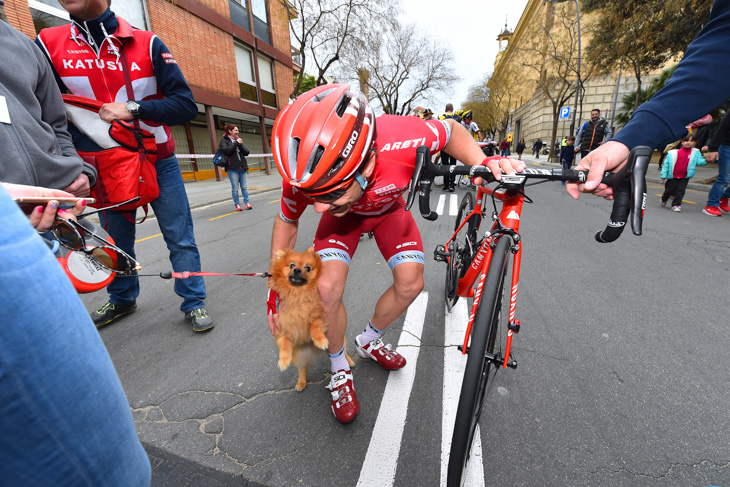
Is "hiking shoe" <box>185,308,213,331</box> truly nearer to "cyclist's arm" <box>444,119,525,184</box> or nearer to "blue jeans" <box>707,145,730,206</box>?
"cyclist's arm" <box>444,119,525,184</box>

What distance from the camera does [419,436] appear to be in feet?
6.03

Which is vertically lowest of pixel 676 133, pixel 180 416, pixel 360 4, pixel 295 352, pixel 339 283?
pixel 180 416

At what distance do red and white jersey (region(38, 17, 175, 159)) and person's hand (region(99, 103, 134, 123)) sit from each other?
0.55 ft

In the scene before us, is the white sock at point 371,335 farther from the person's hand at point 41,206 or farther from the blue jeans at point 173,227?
the person's hand at point 41,206

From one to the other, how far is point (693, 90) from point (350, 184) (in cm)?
151

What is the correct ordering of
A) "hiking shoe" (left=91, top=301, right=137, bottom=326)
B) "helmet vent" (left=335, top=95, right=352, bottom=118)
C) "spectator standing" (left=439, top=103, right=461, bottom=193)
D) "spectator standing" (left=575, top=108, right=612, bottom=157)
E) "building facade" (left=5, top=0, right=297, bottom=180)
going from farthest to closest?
"building facade" (left=5, top=0, right=297, bottom=180)
"spectator standing" (left=575, top=108, right=612, bottom=157)
"spectator standing" (left=439, top=103, right=461, bottom=193)
"hiking shoe" (left=91, top=301, right=137, bottom=326)
"helmet vent" (left=335, top=95, right=352, bottom=118)

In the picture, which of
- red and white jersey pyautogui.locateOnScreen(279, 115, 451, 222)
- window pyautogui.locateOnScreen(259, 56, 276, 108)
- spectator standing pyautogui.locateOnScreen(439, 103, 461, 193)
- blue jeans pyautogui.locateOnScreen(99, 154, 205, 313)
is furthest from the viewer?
window pyautogui.locateOnScreen(259, 56, 276, 108)

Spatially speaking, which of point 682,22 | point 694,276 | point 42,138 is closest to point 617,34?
point 682,22

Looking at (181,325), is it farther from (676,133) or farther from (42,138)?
(676,133)

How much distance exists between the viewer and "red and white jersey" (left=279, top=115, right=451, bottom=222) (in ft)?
6.24

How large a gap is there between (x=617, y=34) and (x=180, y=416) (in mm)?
18303

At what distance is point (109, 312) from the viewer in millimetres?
3080

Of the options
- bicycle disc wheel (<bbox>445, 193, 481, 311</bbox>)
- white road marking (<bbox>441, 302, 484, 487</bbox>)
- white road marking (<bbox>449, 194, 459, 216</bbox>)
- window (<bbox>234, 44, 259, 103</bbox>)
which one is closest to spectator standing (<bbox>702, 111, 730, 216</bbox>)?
white road marking (<bbox>449, 194, 459, 216</bbox>)

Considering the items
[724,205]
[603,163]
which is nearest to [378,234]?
[603,163]
